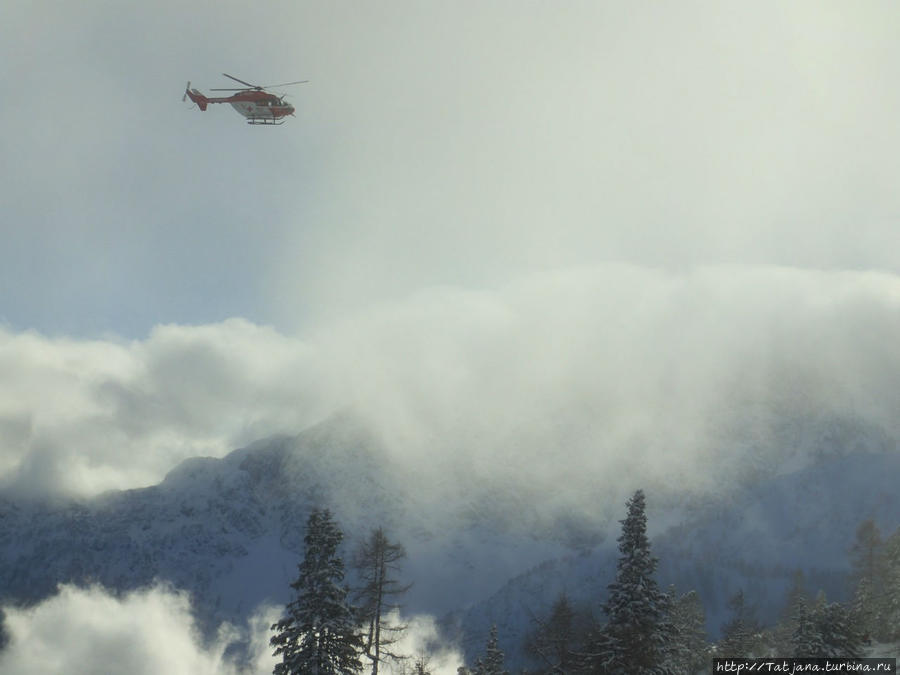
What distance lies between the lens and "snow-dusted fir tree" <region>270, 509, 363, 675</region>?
2744 cm

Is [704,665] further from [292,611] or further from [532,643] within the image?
[292,611]

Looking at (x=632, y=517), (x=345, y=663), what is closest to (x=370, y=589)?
(x=345, y=663)

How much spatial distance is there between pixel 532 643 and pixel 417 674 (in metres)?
8.66

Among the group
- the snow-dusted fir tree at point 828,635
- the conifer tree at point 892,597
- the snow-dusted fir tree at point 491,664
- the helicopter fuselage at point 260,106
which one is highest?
the helicopter fuselage at point 260,106

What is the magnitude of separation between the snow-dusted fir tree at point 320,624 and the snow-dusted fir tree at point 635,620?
10715 mm

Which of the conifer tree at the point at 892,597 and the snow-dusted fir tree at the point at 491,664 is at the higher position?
the conifer tree at the point at 892,597

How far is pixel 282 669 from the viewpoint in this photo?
90.6 feet

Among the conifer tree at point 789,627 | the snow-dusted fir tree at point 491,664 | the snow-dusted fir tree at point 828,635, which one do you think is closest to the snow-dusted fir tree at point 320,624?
the snow-dusted fir tree at point 491,664

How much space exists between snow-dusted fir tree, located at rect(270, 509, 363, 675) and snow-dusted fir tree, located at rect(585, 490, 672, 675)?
35.2 ft

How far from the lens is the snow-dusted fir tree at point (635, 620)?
2706 cm

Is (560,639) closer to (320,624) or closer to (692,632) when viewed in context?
(320,624)

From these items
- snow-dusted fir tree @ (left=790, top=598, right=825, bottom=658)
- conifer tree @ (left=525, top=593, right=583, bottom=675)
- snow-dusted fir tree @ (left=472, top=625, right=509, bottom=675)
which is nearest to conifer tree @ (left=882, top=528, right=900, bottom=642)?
snow-dusted fir tree @ (left=790, top=598, right=825, bottom=658)

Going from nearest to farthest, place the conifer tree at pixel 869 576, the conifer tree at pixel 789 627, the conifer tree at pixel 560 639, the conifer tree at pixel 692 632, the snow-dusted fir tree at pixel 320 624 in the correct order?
the snow-dusted fir tree at pixel 320 624, the conifer tree at pixel 560 639, the conifer tree at pixel 789 627, the conifer tree at pixel 869 576, the conifer tree at pixel 692 632

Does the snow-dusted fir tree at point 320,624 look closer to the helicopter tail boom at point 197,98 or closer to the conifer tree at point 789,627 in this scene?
the conifer tree at point 789,627
